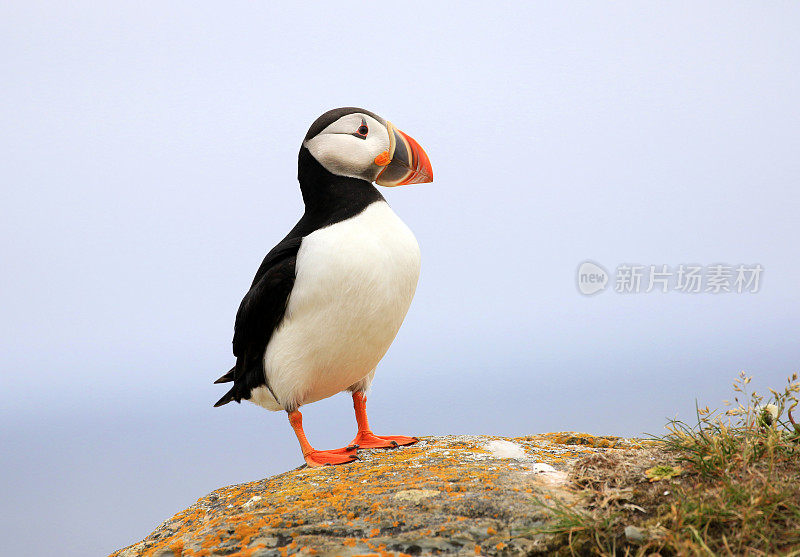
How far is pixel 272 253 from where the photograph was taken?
4.98m

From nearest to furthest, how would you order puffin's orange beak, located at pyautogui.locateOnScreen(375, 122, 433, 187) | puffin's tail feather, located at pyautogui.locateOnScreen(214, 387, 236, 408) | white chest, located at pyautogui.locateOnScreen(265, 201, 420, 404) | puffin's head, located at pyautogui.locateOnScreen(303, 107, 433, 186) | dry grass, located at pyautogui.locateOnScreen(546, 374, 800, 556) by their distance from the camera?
dry grass, located at pyautogui.locateOnScreen(546, 374, 800, 556)
white chest, located at pyautogui.locateOnScreen(265, 201, 420, 404)
puffin's head, located at pyautogui.locateOnScreen(303, 107, 433, 186)
puffin's orange beak, located at pyautogui.locateOnScreen(375, 122, 433, 187)
puffin's tail feather, located at pyautogui.locateOnScreen(214, 387, 236, 408)

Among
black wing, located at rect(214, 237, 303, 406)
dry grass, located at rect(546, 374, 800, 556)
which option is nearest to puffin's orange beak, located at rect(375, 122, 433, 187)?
black wing, located at rect(214, 237, 303, 406)

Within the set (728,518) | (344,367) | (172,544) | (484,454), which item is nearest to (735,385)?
(728,518)

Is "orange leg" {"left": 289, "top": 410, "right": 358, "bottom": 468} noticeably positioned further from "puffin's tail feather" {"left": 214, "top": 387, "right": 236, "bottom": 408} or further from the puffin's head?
the puffin's head

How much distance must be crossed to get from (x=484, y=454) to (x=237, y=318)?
2.19m

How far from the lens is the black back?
15.9 ft

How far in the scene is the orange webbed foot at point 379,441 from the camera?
16.8 feet

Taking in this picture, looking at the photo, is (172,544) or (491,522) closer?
(491,522)

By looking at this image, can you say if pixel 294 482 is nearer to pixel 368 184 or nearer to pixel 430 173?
pixel 368 184

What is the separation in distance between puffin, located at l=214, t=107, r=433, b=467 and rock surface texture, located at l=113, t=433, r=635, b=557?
735 millimetres

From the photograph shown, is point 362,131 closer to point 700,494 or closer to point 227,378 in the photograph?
point 227,378

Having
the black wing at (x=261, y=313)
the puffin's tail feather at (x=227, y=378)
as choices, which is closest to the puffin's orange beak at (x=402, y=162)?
the black wing at (x=261, y=313)

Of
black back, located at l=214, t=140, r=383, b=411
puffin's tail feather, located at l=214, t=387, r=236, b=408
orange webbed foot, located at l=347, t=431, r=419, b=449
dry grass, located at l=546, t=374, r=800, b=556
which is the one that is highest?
black back, located at l=214, t=140, r=383, b=411

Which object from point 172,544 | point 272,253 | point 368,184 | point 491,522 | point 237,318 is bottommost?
point 172,544
